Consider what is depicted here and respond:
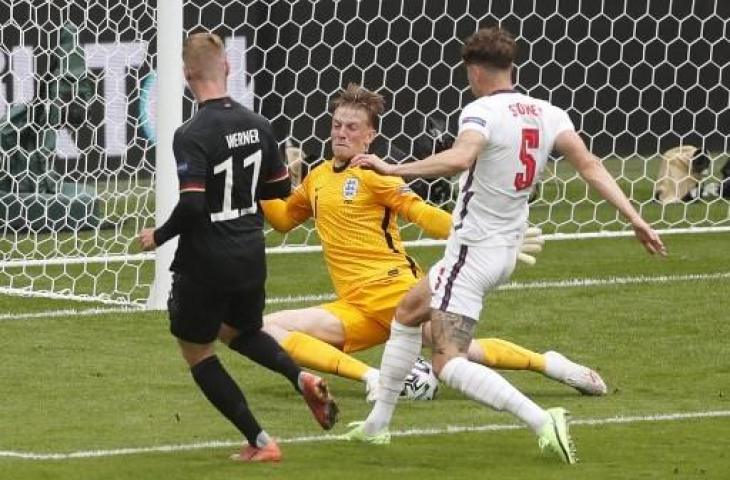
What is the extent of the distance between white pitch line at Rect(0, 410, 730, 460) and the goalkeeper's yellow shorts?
3.37 feet

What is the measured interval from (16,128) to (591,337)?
538 centimetres

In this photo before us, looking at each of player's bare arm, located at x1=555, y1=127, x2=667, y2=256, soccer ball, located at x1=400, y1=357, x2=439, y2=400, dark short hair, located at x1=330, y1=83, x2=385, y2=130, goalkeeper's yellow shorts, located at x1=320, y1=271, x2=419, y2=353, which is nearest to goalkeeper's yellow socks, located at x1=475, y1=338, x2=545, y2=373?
soccer ball, located at x1=400, y1=357, x2=439, y2=400

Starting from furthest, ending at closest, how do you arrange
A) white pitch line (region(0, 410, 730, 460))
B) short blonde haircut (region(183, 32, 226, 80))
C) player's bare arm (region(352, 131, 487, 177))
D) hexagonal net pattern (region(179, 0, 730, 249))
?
1. hexagonal net pattern (region(179, 0, 730, 249))
2. white pitch line (region(0, 410, 730, 460))
3. short blonde haircut (region(183, 32, 226, 80))
4. player's bare arm (region(352, 131, 487, 177))

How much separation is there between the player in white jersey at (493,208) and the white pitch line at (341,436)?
700mm

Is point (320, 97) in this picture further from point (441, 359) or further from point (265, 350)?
point (441, 359)

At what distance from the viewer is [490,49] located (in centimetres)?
775

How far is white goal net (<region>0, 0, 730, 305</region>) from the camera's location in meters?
14.5

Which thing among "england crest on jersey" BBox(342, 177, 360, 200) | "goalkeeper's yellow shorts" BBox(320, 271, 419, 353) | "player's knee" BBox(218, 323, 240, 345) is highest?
"england crest on jersey" BBox(342, 177, 360, 200)

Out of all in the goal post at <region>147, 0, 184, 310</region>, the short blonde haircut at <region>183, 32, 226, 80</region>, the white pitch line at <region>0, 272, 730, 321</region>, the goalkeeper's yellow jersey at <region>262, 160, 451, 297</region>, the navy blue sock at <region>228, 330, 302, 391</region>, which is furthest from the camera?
the white pitch line at <region>0, 272, 730, 321</region>

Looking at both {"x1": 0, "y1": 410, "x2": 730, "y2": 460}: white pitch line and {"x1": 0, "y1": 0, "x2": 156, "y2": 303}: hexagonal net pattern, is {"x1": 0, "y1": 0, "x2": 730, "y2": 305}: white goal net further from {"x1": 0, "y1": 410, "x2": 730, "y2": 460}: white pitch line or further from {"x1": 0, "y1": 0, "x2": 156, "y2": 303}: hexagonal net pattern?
{"x1": 0, "y1": 410, "x2": 730, "y2": 460}: white pitch line

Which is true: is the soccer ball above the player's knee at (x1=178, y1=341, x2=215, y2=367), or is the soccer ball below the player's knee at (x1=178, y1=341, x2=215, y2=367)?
below

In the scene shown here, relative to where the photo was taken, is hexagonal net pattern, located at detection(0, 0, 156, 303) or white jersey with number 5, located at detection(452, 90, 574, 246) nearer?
white jersey with number 5, located at detection(452, 90, 574, 246)

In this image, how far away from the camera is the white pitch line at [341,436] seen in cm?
795

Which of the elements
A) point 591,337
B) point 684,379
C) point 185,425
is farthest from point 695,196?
point 185,425
